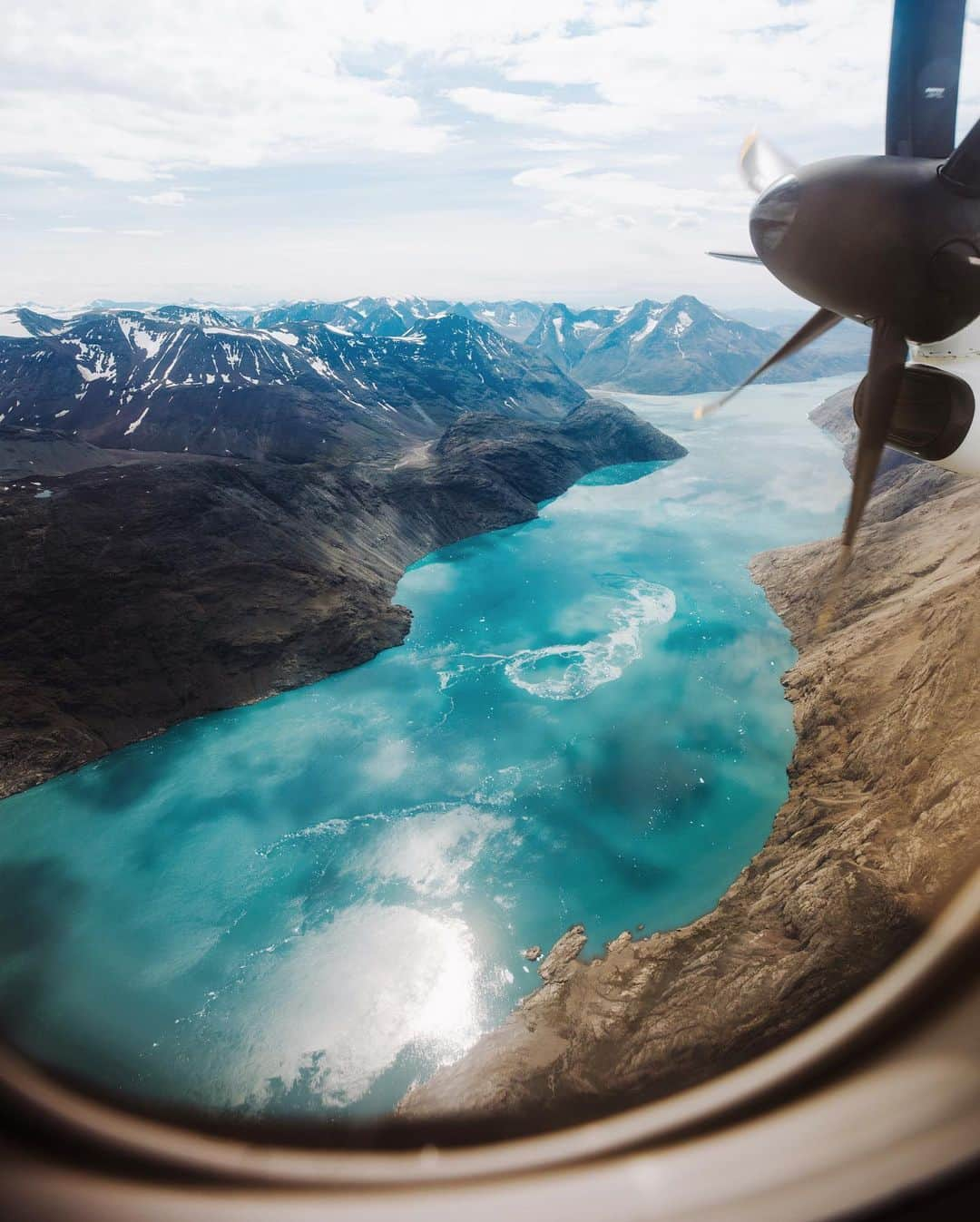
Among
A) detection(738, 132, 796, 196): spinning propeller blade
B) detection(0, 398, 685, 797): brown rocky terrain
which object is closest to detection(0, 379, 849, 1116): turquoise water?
detection(0, 398, 685, 797): brown rocky terrain

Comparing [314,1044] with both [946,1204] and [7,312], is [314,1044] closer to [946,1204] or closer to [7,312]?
[946,1204]

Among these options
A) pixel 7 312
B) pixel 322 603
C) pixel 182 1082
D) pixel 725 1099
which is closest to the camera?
pixel 725 1099

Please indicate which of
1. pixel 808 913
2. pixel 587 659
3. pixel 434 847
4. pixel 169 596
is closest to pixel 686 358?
pixel 587 659

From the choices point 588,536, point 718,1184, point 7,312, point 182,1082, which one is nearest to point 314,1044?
point 182,1082

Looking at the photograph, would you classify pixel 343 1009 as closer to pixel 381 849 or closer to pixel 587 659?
pixel 381 849

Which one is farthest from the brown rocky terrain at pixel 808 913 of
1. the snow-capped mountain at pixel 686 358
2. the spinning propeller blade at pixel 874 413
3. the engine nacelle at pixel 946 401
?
the snow-capped mountain at pixel 686 358

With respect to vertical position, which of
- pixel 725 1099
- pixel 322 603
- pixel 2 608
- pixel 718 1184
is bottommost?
pixel 322 603

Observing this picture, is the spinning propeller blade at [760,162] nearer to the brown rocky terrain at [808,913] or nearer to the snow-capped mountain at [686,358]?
the brown rocky terrain at [808,913]

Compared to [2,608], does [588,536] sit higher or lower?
lower
